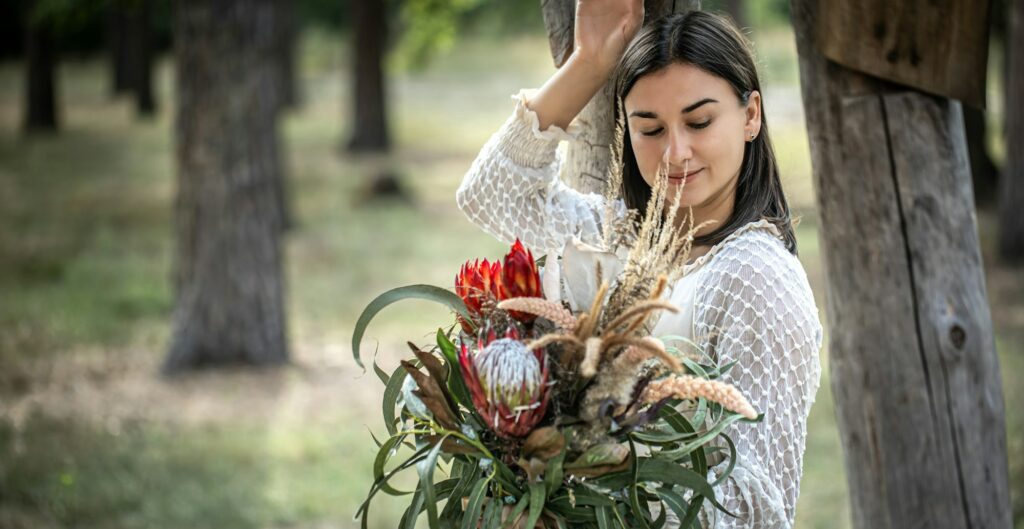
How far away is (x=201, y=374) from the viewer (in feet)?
25.1

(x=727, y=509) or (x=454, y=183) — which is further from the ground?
Result: (x=454, y=183)

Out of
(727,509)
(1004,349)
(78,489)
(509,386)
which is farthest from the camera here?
(1004,349)

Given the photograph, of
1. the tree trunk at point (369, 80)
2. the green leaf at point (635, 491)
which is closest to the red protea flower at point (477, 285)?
the green leaf at point (635, 491)

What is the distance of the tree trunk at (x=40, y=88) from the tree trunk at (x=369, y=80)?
609cm

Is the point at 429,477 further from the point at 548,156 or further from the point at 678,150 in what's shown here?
the point at 548,156

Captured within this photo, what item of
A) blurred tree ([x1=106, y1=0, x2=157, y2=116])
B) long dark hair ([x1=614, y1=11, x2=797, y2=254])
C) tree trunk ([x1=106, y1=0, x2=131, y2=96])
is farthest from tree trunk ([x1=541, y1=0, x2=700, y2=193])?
tree trunk ([x1=106, y1=0, x2=131, y2=96])

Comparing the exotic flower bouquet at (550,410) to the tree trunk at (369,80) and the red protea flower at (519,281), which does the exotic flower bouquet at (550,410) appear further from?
the tree trunk at (369,80)

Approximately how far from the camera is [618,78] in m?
2.18

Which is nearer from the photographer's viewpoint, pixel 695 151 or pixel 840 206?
pixel 695 151

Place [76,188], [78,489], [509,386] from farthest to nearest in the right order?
[76,188] → [78,489] → [509,386]

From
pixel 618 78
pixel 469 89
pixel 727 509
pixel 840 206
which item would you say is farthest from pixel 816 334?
pixel 469 89

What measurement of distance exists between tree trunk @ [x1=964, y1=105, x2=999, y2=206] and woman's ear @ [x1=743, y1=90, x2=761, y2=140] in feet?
38.9

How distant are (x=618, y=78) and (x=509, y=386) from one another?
2.70 feet

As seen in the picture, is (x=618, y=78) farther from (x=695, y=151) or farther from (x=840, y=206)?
(x=840, y=206)
